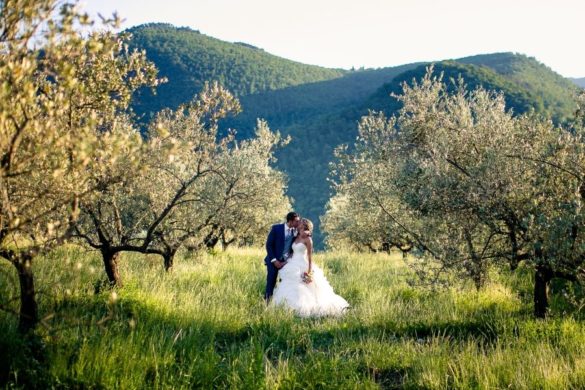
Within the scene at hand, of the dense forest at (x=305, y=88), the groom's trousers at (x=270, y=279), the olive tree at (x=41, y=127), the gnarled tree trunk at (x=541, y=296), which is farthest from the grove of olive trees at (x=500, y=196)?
the dense forest at (x=305, y=88)

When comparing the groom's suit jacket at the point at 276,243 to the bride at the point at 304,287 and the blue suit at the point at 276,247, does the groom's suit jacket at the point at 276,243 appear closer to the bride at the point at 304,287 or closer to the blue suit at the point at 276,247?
the blue suit at the point at 276,247

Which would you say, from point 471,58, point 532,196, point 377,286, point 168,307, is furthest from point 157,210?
point 471,58

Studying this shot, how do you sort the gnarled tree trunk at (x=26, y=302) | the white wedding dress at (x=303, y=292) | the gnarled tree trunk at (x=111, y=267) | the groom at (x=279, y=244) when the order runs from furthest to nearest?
the groom at (x=279, y=244)
the white wedding dress at (x=303, y=292)
the gnarled tree trunk at (x=111, y=267)
the gnarled tree trunk at (x=26, y=302)

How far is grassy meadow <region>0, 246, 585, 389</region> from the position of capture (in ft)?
21.3

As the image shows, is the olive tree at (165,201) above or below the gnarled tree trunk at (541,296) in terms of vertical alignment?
above

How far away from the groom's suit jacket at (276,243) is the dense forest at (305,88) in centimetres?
8291

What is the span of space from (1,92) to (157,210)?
8.91 meters

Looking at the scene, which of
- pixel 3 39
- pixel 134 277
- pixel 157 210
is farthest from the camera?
pixel 157 210

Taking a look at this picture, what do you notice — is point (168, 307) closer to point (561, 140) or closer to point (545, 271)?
point (545, 271)

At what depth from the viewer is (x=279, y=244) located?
1367 centimetres

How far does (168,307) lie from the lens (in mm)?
9820

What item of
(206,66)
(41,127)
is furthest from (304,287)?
(206,66)

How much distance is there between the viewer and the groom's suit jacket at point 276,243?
1364 centimetres

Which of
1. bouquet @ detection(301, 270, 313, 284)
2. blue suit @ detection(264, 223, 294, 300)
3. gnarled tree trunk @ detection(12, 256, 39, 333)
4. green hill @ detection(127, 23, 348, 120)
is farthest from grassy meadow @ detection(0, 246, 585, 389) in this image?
green hill @ detection(127, 23, 348, 120)
